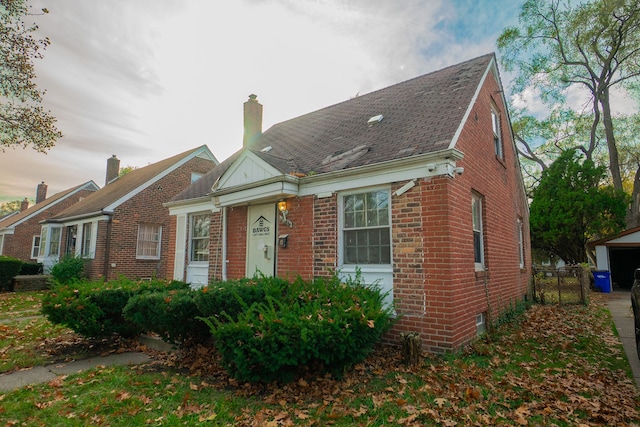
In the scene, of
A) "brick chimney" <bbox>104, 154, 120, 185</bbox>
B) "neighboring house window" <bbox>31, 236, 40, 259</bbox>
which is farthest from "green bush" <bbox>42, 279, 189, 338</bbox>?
"neighboring house window" <bbox>31, 236, 40, 259</bbox>

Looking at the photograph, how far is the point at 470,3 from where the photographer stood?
1012 centimetres

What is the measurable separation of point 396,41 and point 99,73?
9.05m

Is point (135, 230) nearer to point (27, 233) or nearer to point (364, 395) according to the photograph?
point (364, 395)

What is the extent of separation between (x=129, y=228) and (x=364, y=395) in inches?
656

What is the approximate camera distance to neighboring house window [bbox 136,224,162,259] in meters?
17.5

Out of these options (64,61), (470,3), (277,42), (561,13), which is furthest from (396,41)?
(561,13)

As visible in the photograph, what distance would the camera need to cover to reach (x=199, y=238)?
1077 cm

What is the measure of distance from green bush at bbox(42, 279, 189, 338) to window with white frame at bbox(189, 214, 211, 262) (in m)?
3.92

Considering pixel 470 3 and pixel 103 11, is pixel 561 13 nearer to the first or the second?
pixel 470 3

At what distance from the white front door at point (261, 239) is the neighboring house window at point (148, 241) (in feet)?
36.6

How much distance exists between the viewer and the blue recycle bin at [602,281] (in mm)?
18031

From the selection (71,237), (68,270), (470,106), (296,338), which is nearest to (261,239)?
(296,338)

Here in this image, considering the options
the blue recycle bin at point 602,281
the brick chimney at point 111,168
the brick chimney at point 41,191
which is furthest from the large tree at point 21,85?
the brick chimney at point 41,191

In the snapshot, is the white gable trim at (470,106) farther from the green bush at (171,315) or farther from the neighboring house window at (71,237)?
the neighboring house window at (71,237)
